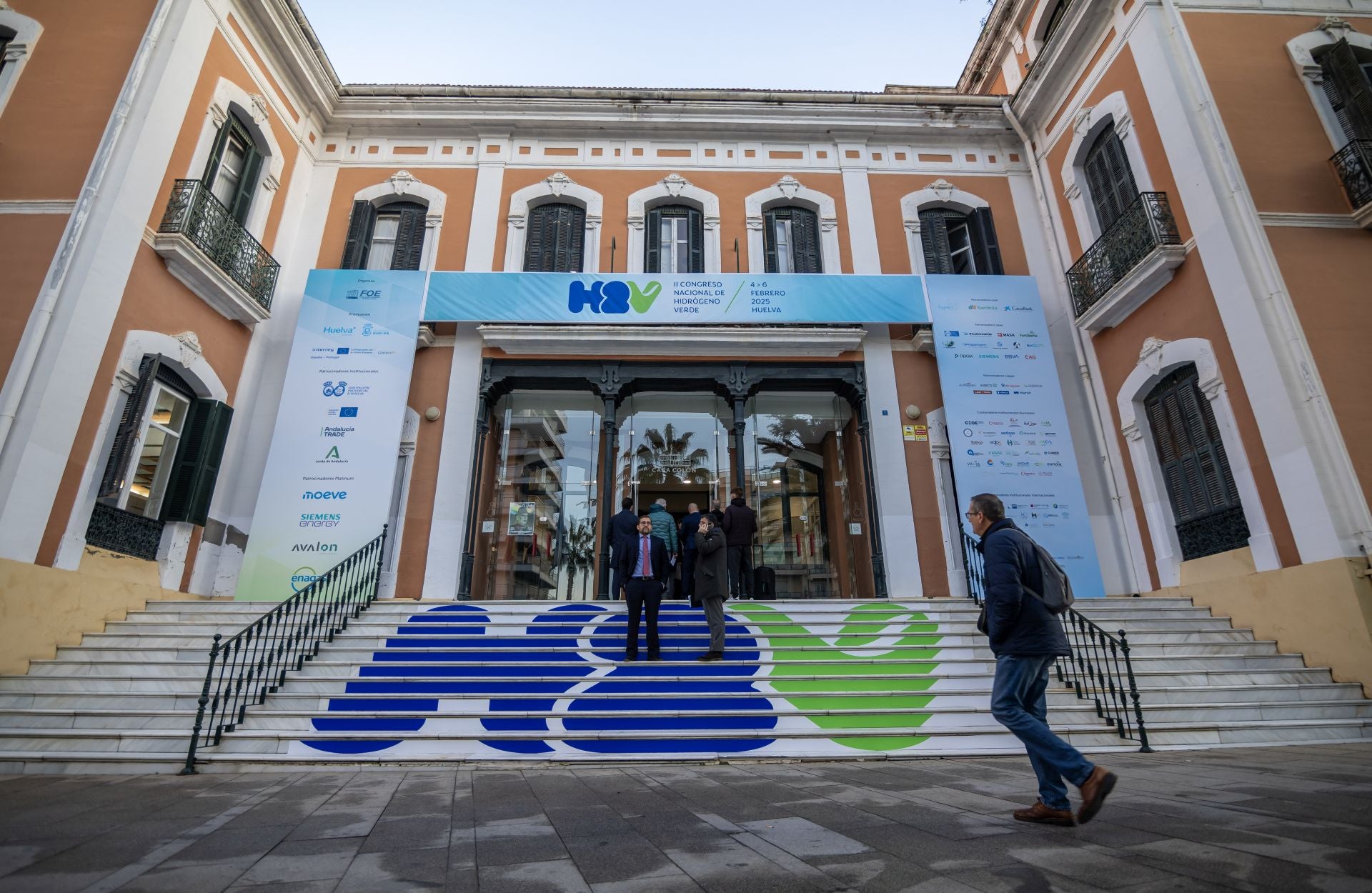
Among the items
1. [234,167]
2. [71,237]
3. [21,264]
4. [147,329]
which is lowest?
→ [147,329]

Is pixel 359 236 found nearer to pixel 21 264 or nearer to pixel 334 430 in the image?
pixel 334 430

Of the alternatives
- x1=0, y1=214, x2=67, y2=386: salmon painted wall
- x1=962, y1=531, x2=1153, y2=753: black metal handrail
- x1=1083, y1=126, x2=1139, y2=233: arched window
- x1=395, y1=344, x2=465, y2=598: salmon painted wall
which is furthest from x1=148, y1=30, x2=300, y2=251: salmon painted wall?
x1=1083, y1=126, x2=1139, y2=233: arched window

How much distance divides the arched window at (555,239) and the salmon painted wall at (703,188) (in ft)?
1.54

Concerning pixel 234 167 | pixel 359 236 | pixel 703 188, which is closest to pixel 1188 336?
pixel 703 188

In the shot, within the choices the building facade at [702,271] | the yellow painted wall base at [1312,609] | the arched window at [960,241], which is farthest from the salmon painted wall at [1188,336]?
the arched window at [960,241]

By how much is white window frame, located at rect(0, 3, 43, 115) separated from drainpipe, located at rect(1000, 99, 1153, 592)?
16.1 m

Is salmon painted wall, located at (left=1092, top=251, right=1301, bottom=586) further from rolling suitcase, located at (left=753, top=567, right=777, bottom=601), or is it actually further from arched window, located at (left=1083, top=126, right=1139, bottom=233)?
rolling suitcase, located at (left=753, top=567, right=777, bottom=601)

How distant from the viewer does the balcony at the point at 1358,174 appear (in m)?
9.05

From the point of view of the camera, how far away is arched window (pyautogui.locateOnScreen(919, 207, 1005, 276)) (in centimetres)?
1310

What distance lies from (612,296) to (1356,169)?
10.8 meters

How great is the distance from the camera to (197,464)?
9.85 meters

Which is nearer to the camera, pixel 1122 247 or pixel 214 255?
pixel 214 255

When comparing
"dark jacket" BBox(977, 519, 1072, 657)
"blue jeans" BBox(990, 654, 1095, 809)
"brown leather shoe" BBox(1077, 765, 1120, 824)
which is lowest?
"brown leather shoe" BBox(1077, 765, 1120, 824)

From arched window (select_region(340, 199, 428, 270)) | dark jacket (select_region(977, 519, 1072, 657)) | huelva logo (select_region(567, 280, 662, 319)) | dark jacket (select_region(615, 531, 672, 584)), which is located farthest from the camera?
arched window (select_region(340, 199, 428, 270))
